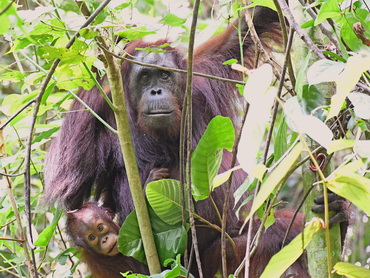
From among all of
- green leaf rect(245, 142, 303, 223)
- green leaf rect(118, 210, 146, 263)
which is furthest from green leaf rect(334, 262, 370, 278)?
green leaf rect(118, 210, 146, 263)

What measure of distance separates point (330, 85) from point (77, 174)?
53.6 inches

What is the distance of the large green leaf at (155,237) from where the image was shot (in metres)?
2.17

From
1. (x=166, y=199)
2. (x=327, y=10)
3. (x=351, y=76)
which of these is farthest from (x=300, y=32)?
(x=166, y=199)

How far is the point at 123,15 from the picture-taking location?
2256 millimetres

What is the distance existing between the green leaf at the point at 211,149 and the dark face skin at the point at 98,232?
84 cm

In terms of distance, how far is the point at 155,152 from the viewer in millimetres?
2932

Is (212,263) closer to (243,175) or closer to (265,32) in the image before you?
(243,175)

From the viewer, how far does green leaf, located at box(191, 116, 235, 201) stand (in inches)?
71.3

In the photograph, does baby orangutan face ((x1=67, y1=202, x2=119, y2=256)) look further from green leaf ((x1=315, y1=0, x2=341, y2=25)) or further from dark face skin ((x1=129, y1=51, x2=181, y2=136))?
green leaf ((x1=315, y1=0, x2=341, y2=25))

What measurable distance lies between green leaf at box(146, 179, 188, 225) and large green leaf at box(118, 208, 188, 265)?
0.05 m

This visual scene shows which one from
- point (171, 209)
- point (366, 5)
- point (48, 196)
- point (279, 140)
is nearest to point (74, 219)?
point (48, 196)

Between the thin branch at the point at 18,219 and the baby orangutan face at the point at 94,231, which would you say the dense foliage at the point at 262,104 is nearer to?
the thin branch at the point at 18,219

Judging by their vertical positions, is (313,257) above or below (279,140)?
below

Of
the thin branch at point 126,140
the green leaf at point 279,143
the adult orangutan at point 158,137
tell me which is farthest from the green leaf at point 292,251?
the adult orangutan at point 158,137
